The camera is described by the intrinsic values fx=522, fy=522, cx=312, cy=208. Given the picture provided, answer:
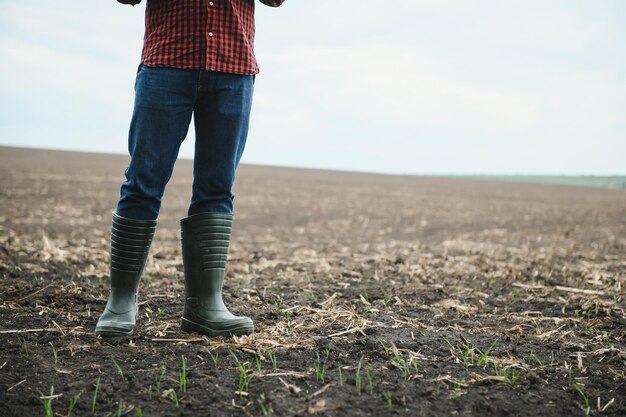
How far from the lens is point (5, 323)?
3316 mm

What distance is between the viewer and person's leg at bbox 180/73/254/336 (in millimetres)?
3094

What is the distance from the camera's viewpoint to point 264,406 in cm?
229

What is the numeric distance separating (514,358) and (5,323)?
10.3 feet

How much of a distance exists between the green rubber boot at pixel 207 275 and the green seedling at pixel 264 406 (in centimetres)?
88

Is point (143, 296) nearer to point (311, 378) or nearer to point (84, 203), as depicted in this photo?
point (311, 378)

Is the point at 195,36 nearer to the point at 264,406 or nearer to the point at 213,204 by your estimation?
the point at 213,204

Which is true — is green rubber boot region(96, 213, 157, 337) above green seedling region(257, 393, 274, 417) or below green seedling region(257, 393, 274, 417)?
above

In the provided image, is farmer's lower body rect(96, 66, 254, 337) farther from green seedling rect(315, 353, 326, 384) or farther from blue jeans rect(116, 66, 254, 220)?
green seedling rect(315, 353, 326, 384)

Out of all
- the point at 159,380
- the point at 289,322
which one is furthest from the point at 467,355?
the point at 159,380

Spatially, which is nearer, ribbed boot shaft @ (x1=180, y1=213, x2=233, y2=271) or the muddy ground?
the muddy ground

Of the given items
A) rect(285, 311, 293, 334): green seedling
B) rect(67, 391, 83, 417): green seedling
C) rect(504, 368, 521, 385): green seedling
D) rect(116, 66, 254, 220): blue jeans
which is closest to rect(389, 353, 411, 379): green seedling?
rect(504, 368, 521, 385): green seedling

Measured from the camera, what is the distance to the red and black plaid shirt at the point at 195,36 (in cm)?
293

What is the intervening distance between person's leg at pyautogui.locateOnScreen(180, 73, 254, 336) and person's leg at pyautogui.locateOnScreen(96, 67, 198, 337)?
15 cm

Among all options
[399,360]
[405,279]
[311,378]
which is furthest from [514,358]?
[405,279]
